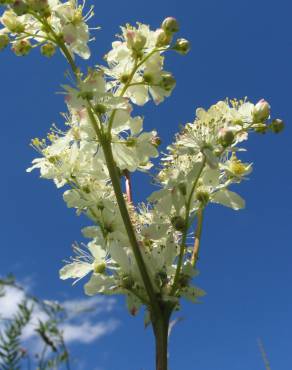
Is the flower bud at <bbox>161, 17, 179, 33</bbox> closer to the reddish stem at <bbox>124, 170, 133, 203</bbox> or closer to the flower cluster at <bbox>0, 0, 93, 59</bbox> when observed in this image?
the flower cluster at <bbox>0, 0, 93, 59</bbox>

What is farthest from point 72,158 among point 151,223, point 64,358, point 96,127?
point 64,358

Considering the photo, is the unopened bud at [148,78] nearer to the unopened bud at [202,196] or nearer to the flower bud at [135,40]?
the flower bud at [135,40]

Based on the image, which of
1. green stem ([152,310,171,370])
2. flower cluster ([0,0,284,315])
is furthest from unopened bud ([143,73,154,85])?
green stem ([152,310,171,370])

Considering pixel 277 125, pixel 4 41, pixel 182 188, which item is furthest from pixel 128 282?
pixel 4 41

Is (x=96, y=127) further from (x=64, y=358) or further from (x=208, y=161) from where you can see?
(x=64, y=358)

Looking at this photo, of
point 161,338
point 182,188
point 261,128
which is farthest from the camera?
point 261,128

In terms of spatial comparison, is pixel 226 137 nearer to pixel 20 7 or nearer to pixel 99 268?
pixel 99 268

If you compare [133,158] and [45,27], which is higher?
[45,27]
